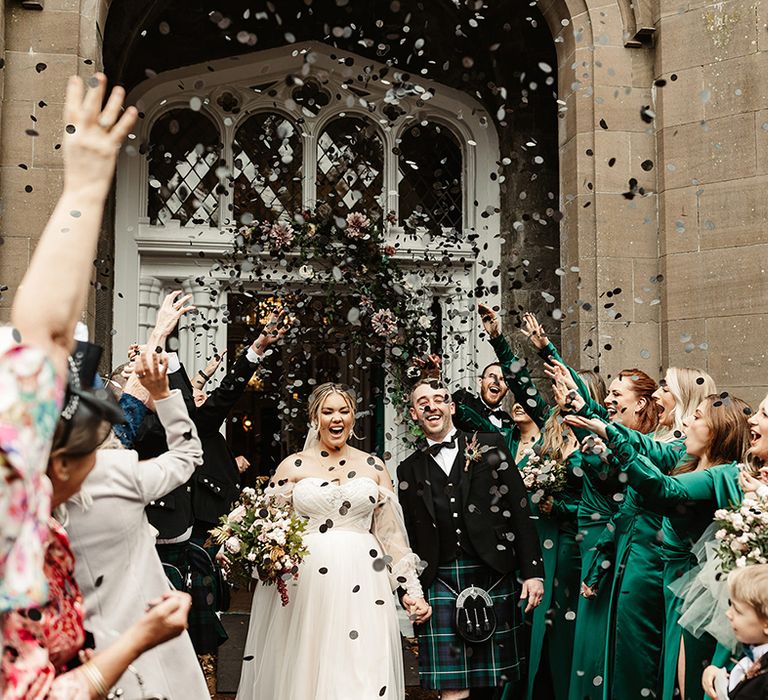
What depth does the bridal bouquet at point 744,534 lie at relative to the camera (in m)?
3.75

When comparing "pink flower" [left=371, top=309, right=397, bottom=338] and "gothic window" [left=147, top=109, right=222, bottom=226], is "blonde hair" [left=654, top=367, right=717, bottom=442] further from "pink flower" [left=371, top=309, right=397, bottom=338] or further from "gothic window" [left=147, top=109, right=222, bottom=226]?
"gothic window" [left=147, top=109, right=222, bottom=226]

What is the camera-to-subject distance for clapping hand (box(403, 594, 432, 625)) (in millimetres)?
5289

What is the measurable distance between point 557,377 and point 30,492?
11.6 ft

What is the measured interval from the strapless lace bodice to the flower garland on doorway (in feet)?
9.60

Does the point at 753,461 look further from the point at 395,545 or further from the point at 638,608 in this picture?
the point at 395,545

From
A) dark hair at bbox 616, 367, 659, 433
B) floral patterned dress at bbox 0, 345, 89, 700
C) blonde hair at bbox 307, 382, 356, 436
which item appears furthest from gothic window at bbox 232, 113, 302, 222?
floral patterned dress at bbox 0, 345, 89, 700

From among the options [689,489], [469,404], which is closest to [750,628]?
[689,489]

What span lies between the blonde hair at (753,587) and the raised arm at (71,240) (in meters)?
2.63

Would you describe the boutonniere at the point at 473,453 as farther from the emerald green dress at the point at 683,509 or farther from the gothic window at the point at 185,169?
the gothic window at the point at 185,169

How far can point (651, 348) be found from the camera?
269 inches

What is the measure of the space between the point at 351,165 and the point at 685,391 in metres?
5.09

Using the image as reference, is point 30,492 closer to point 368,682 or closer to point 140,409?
point 140,409

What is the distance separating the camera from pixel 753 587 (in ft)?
11.3

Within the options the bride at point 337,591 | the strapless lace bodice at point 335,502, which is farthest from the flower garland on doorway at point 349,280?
the strapless lace bodice at point 335,502
